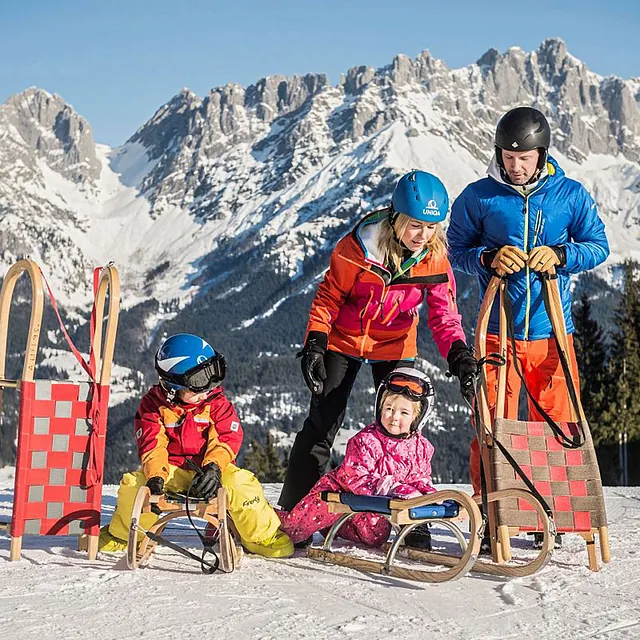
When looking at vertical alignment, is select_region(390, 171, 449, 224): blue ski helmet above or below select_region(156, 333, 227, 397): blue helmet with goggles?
above

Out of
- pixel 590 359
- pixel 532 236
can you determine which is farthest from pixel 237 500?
pixel 590 359

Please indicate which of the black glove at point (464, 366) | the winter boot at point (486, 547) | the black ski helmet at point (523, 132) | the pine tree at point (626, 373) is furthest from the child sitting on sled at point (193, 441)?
the pine tree at point (626, 373)

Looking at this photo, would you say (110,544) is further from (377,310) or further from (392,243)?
(392,243)

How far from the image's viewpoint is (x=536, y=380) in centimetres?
500

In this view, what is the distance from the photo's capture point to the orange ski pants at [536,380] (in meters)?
4.90

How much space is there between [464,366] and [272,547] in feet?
4.71

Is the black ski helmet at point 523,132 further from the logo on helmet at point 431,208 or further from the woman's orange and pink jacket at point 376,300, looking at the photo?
the woman's orange and pink jacket at point 376,300

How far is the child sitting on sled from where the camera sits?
448 centimetres

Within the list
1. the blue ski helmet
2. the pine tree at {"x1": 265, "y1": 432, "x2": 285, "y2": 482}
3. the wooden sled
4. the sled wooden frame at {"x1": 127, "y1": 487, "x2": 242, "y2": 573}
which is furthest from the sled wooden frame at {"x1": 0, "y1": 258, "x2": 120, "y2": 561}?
the pine tree at {"x1": 265, "y1": 432, "x2": 285, "y2": 482}

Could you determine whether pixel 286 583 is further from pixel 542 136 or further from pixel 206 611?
pixel 542 136

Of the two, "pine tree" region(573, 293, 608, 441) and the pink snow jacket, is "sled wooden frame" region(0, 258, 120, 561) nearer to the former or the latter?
the pink snow jacket

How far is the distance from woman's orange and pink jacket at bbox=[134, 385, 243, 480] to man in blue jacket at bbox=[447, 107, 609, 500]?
56.6 inches

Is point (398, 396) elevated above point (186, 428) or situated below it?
above

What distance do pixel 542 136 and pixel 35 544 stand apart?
3798mm
